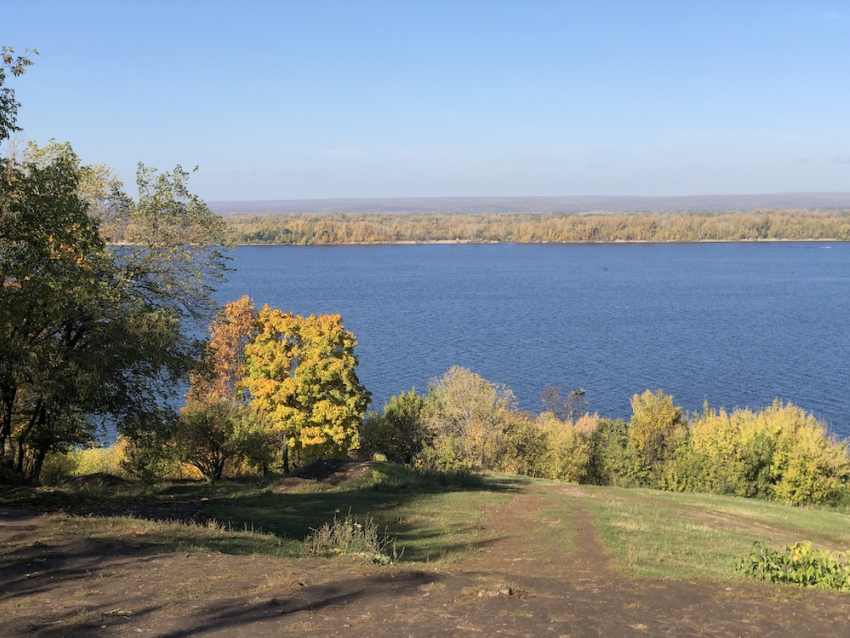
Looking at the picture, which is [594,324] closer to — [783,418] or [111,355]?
[783,418]

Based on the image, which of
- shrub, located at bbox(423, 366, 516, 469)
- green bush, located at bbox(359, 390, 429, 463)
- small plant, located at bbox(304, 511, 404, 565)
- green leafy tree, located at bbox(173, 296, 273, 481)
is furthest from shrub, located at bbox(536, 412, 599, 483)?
small plant, located at bbox(304, 511, 404, 565)

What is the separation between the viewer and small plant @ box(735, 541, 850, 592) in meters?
11.1

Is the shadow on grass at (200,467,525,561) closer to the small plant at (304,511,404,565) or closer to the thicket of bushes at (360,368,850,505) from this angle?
the small plant at (304,511,404,565)

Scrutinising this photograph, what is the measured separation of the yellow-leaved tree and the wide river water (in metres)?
21.0

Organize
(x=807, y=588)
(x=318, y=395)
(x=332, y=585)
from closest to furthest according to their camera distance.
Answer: (x=332, y=585), (x=807, y=588), (x=318, y=395)

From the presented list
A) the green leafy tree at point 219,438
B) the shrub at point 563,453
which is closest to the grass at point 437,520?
the green leafy tree at point 219,438

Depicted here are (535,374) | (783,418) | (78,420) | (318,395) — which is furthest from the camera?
(535,374)

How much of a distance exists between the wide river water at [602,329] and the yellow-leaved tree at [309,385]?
21.0 metres

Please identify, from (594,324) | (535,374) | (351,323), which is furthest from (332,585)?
(594,324)

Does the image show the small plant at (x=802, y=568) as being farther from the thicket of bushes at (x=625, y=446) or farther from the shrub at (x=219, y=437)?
the thicket of bushes at (x=625, y=446)

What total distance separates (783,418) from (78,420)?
36.0 m

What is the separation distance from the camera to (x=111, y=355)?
708 inches

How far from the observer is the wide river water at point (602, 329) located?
217ft

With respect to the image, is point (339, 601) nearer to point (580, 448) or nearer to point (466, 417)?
point (466, 417)
